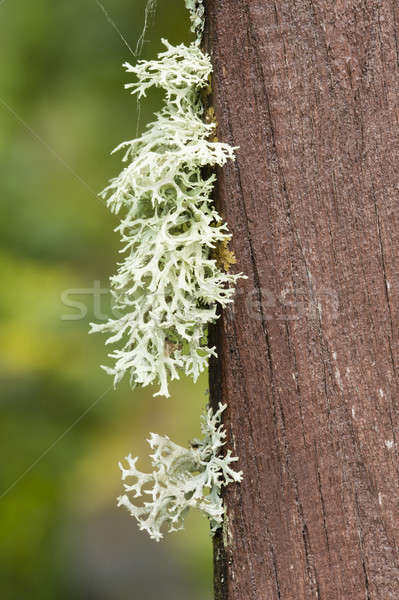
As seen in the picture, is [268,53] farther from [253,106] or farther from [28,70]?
[28,70]

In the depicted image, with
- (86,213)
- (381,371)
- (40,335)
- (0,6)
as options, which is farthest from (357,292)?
(0,6)

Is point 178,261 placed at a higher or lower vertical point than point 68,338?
lower

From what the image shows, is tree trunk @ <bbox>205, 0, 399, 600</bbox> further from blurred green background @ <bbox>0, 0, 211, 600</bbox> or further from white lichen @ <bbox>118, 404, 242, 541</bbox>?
blurred green background @ <bbox>0, 0, 211, 600</bbox>

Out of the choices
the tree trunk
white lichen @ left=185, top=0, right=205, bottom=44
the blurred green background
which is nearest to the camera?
the tree trunk

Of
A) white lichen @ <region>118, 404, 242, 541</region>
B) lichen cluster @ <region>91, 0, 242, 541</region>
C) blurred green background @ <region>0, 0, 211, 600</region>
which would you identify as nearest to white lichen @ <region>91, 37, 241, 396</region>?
lichen cluster @ <region>91, 0, 242, 541</region>
